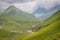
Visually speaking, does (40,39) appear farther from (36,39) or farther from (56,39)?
(56,39)

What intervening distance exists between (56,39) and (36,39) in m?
58.3

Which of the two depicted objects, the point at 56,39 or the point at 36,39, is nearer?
the point at 56,39

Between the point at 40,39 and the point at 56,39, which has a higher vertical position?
the point at 40,39

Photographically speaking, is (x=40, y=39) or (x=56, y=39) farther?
(x=40, y=39)

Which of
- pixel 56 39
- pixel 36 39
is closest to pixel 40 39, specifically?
pixel 36 39

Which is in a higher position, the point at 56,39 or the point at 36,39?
the point at 36,39

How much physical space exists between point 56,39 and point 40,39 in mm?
51897

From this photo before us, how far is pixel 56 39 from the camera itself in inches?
5541

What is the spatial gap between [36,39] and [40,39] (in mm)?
7046

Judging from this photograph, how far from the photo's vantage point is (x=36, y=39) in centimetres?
19700

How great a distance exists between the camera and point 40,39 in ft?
628
